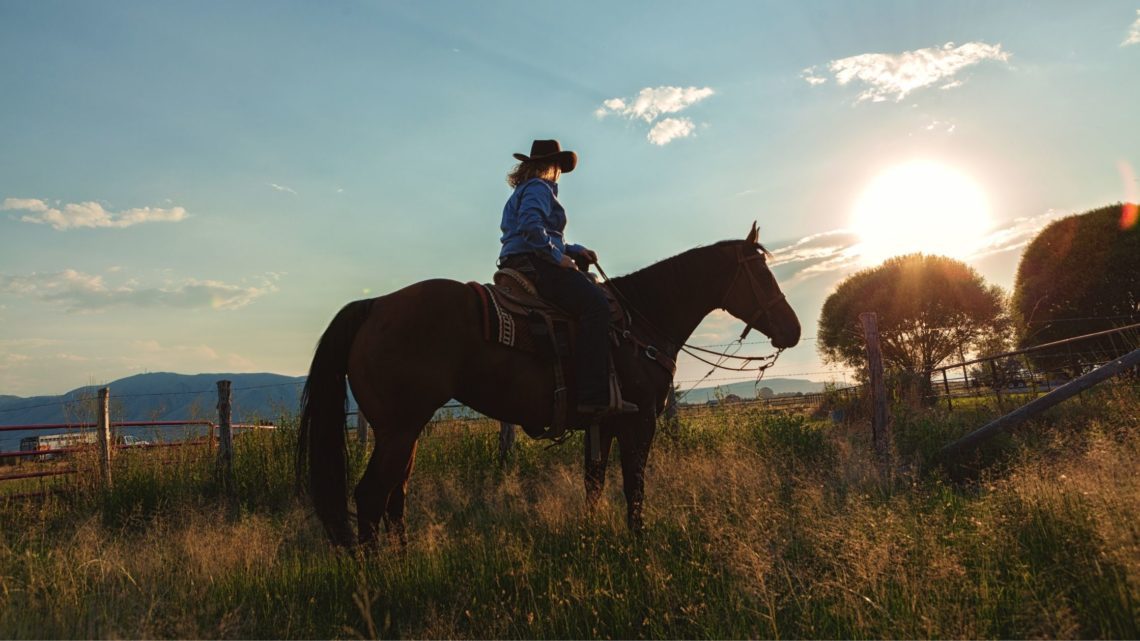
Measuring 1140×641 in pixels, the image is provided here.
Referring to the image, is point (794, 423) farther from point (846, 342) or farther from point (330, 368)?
point (846, 342)

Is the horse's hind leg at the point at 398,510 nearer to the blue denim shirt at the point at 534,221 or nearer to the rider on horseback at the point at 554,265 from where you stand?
the rider on horseback at the point at 554,265

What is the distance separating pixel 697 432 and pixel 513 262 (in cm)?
658

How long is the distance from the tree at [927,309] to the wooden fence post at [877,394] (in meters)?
28.6

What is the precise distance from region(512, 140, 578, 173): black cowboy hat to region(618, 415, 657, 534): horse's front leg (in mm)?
2501

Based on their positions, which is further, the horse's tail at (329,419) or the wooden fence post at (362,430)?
the wooden fence post at (362,430)

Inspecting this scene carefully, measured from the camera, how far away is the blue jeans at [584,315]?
5.02 meters

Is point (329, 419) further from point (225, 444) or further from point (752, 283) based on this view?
point (225, 444)

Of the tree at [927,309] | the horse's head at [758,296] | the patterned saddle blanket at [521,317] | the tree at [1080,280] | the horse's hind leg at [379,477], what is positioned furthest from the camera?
the tree at [927,309]

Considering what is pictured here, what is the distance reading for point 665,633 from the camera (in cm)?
331

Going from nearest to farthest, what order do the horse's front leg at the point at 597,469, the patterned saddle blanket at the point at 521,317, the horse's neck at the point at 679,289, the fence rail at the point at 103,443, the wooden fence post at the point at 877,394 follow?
1. the patterned saddle blanket at the point at 521,317
2. the horse's front leg at the point at 597,469
3. the horse's neck at the point at 679,289
4. the fence rail at the point at 103,443
5. the wooden fence post at the point at 877,394

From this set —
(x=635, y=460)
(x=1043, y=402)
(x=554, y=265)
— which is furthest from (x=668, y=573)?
(x=1043, y=402)

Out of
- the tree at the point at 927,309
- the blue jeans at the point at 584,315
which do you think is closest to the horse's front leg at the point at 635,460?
the blue jeans at the point at 584,315

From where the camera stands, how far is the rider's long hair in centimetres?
581

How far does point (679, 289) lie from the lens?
242 inches
